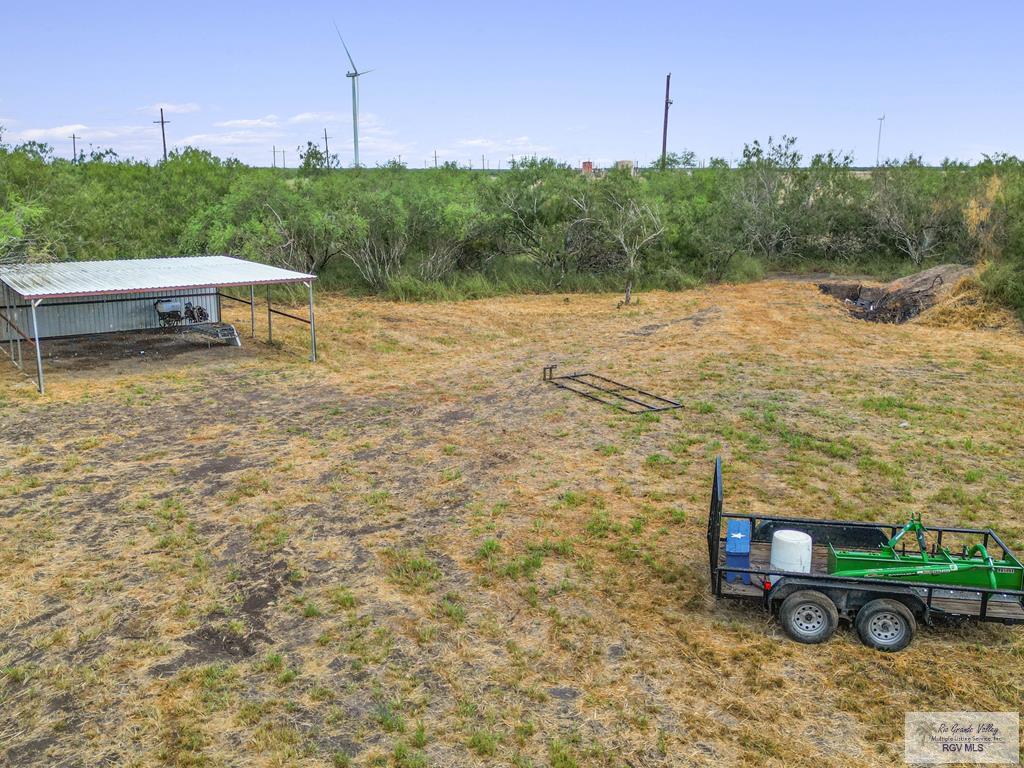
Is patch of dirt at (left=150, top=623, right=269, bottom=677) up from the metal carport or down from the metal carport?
down

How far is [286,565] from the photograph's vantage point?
817cm

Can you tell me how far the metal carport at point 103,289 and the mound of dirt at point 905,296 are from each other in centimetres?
1536

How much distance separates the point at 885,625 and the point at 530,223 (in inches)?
918

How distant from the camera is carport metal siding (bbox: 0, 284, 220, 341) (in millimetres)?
18672

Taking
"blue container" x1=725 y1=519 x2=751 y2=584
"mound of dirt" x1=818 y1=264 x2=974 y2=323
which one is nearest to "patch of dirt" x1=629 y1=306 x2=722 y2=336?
"mound of dirt" x1=818 y1=264 x2=974 y2=323

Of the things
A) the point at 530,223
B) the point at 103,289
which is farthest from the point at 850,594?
the point at 530,223

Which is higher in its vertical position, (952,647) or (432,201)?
(432,201)

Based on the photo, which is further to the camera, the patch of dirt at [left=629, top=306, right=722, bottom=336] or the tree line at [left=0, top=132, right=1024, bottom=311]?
the tree line at [left=0, top=132, right=1024, bottom=311]

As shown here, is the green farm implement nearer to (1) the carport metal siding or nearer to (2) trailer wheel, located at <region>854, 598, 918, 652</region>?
(2) trailer wheel, located at <region>854, 598, 918, 652</region>

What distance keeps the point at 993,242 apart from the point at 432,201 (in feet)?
57.2

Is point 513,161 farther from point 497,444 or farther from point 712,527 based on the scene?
point 712,527

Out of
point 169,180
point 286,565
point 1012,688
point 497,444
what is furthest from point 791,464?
point 169,180

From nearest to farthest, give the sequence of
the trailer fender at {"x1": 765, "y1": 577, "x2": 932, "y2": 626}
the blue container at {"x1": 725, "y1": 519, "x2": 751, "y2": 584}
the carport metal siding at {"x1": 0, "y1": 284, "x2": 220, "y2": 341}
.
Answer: the trailer fender at {"x1": 765, "y1": 577, "x2": 932, "y2": 626}
the blue container at {"x1": 725, "y1": 519, "x2": 751, "y2": 584}
the carport metal siding at {"x1": 0, "y1": 284, "x2": 220, "y2": 341}

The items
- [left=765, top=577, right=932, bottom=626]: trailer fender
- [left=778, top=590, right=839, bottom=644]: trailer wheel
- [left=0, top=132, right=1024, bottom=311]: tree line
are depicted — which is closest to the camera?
[left=765, top=577, right=932, bottom=626]: trailer fender
